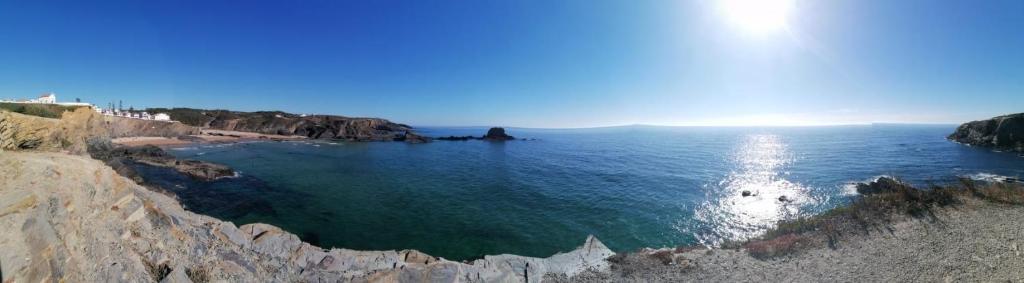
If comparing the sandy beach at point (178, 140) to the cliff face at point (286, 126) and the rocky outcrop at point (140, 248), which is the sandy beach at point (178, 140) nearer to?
the cliff face at point (286, 126)

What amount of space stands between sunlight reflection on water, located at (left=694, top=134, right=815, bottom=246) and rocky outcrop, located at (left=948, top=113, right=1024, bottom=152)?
5068 centimetres

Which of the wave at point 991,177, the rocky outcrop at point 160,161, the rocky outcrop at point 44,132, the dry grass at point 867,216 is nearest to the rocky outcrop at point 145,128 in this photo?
the rocky outcrop at point 160,161

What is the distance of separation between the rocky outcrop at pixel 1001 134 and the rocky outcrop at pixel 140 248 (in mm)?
85303

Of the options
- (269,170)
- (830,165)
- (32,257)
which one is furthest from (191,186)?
(830,165)

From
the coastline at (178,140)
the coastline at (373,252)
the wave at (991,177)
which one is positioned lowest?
the wave at (991,177)

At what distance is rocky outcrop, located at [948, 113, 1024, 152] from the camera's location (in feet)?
170

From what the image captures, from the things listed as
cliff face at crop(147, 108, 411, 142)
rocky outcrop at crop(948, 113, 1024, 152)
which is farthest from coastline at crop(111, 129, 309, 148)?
rocky outcrop at crop(948, 113, 1024, 152)

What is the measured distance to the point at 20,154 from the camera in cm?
678

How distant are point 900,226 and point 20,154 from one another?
88.9 feet

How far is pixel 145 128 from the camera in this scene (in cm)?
6475

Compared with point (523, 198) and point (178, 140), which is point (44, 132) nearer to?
point (523, 198)

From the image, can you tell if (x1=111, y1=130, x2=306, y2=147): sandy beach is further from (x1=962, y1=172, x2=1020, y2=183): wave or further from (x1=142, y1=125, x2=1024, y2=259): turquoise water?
(x1=962, y1=172, x2=1020, y2=183): wave

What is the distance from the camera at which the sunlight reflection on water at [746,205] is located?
752 inches

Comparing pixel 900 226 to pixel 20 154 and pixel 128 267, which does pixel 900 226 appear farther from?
pixel 20 154
